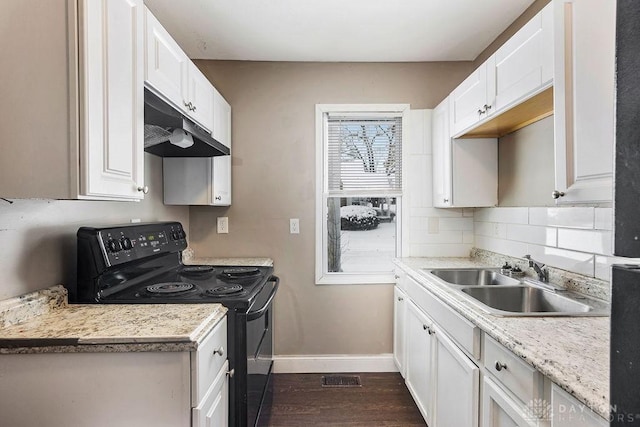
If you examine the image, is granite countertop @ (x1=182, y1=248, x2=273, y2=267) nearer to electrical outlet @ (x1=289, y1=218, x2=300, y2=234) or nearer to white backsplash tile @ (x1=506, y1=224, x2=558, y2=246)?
electrical outlet @ (x1=289, y1=218, x2=300, y2=234)

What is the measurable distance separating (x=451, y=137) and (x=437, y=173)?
331 mm

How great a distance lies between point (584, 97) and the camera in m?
1.06

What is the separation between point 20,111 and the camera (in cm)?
99

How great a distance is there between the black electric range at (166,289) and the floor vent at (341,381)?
714mm

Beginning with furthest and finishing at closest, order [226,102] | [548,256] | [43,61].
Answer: [226,102], [548,256], [43,61]

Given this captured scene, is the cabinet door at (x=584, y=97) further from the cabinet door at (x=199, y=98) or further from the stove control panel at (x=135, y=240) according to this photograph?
the stove control panel at (x=135, y=240)

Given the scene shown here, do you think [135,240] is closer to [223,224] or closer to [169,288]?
[169,288]

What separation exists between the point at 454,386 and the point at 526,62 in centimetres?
140

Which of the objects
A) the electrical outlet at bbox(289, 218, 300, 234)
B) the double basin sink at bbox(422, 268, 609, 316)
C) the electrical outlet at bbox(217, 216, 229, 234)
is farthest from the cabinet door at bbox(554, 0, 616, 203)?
the electrical outlet at bbox(217, 216, 229, 234)

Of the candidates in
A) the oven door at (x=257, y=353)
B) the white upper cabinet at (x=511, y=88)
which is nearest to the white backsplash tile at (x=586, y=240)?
the white upper cabinet at (x=511, y=88)

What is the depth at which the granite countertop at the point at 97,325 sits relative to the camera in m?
0.99

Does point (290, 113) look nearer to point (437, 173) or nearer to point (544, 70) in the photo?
point (437, 173)

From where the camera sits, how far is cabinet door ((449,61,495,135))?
1.74 m

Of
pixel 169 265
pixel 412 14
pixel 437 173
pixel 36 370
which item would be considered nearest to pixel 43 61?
pixel 36 370
